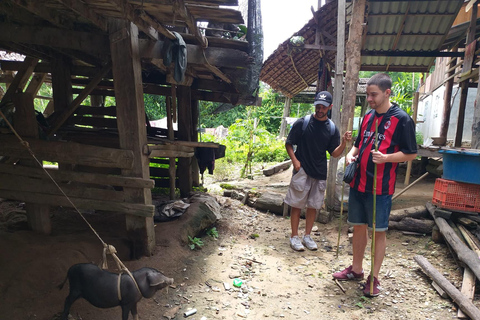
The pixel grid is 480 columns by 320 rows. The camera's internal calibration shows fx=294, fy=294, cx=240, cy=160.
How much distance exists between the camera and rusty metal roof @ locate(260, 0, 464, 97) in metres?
6.14

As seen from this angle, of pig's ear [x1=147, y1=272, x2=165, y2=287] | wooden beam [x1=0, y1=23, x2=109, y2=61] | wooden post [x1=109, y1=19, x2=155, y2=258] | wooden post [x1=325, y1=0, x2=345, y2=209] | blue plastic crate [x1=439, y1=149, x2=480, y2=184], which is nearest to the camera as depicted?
pig's ear [x1=147, y1=272, x2=165, y2=287]

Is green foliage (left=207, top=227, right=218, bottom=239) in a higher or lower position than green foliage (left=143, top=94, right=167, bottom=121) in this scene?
lower

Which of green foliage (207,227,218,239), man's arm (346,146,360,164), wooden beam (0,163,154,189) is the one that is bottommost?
green foliage (207,227,218,239)

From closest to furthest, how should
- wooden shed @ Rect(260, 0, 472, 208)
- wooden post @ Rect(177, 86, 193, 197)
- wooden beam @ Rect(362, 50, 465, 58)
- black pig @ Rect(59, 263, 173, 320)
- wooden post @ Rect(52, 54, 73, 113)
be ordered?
1. black pig @ Rect(59, 263, 173, 320)
2. wooden post @ Rect(52, 54, 73, 113)
3. wooden shed @ Rect(260, 0, 472, 208)
4. wooden post @ Rect(177, 86, 193, 197)
5. wooden beam @ Rect(362, 50, 465, 58)

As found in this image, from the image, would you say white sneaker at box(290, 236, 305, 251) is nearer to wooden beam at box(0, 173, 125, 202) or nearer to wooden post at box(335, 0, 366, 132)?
wooden post at box(335, 0, 366, 132)

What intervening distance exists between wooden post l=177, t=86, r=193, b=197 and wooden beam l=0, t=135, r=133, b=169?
9.17 ft

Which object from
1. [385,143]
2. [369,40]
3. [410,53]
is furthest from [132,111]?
[410,53]

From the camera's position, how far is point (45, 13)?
119 inches

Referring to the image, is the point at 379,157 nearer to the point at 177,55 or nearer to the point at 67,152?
the point at 177,55

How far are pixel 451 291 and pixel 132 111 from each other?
399 cm

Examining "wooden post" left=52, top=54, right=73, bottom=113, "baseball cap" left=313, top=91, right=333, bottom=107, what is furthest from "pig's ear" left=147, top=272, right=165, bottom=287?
"wooden post" left=52, top=54, right=73, bottom=113

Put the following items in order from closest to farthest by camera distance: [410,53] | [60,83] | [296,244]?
[296,244] → [60,83] → [410,53]

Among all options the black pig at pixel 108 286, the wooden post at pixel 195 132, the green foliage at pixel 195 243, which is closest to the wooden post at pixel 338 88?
the green foliage at pixel 195 243

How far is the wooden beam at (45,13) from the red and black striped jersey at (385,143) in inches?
139
